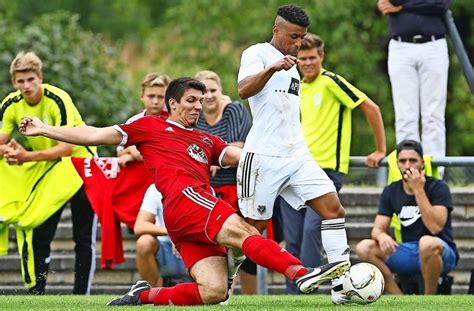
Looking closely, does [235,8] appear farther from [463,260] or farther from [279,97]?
[279,97]

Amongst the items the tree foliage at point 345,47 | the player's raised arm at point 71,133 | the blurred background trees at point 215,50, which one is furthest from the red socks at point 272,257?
the tree foliage at point 345,47

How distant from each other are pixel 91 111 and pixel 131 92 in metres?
1.87

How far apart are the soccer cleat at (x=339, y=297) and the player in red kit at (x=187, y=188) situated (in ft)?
1.78

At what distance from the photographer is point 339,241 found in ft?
37.4

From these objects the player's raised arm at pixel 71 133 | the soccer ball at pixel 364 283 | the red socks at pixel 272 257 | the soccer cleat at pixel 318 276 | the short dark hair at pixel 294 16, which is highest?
the short dark hair at pixel 294 16

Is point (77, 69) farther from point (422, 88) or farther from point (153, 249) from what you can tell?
point (422, 88)

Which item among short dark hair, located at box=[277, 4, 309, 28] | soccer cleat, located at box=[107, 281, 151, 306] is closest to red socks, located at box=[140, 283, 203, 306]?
soccer cleat, located at box=[107, 281, 151, 306]

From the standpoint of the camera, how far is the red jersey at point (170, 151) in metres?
11.5

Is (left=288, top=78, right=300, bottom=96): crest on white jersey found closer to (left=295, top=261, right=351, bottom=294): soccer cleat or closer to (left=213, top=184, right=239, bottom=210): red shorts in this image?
(left=295, top=261, right=351, bottom=294): soccer cleat

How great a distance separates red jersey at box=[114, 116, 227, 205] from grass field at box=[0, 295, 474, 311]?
1.04m

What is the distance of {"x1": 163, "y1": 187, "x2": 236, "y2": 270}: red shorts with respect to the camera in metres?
11.2

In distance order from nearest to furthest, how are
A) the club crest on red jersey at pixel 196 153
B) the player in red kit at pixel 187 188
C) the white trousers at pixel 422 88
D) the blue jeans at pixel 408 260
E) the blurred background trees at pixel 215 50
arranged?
the player in red kit at pixel 187 188
the club crest on red jersey at pixel 196 153
the blue jeans at pixel 408 260
the white trousers at pixel 422 88
the blurred background trees at pixel 215 50

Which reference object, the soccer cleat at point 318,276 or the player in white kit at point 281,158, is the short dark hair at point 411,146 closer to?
the player in white kit at point 281,158

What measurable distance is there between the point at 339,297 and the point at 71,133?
247cm
